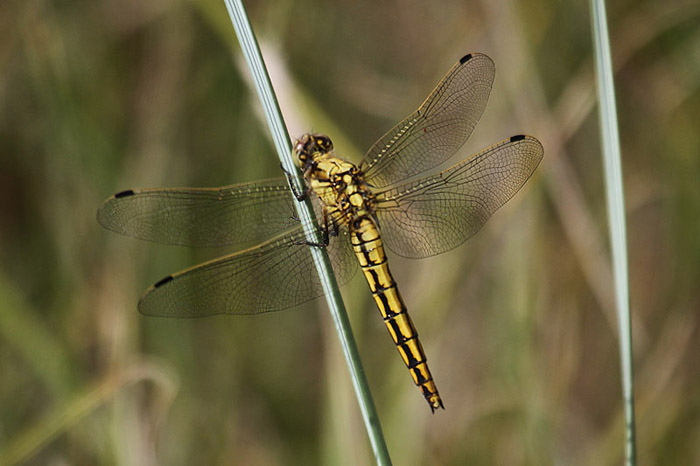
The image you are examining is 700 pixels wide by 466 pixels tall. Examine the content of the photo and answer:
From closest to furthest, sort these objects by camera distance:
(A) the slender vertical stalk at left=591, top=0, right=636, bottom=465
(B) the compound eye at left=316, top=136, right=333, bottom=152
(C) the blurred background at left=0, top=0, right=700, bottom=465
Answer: (A) the slender vertical stalk at left=591, top=0, right=636, bottom=465 → (B) the compound eye at left=316, top=136, right=333, bottom=152 → (C) the blurred background at left=0, top=0, right=700, bottom=465

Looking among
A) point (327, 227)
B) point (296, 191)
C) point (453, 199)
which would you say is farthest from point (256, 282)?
point (453, 199)

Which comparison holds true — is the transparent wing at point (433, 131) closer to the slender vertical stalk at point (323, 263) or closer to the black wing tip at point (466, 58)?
the black wing tip at point (466, 58)

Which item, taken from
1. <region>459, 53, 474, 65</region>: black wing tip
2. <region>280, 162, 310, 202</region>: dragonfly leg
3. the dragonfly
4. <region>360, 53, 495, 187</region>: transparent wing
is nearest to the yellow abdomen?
the dragonfly

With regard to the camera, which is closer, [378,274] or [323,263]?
[323,263]

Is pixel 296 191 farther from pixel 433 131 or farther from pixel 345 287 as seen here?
pixel 345 287

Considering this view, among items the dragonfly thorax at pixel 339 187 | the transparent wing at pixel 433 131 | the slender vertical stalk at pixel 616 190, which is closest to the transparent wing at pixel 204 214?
the dragonfly thorax at pixel 339 187

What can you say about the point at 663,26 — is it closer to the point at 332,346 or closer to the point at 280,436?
the point at 332,346

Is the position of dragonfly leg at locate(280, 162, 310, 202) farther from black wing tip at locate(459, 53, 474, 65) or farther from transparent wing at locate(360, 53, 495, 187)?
black wing tip at locate(459, 53, 474, 65)

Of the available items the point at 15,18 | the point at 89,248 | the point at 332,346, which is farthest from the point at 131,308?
the point at 15,18
